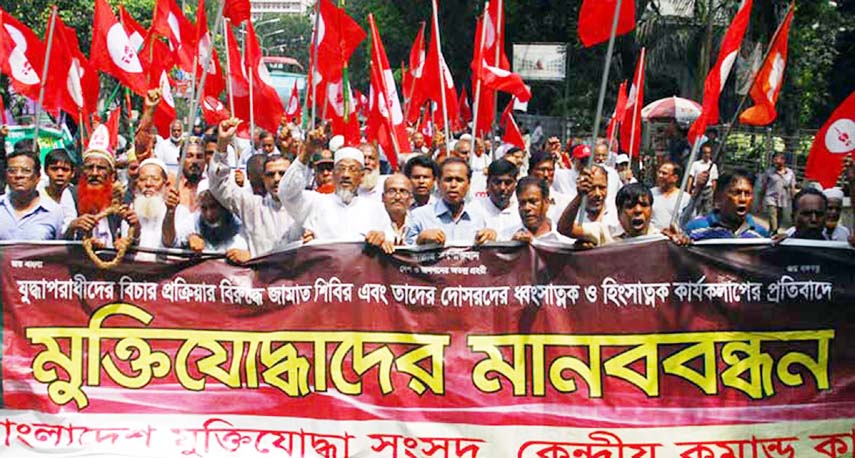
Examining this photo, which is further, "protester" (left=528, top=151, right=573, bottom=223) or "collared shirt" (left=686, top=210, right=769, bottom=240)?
"protester" (left=528, top=151, right=573, bottom=223)

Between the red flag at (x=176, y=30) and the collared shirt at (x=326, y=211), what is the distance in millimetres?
5349

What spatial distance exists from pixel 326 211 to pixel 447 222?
25.4 inches

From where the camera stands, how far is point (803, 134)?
2402cm

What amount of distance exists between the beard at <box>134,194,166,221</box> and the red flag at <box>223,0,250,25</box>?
9.35 feet

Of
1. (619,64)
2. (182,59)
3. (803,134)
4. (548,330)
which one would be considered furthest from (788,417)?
(619,64)

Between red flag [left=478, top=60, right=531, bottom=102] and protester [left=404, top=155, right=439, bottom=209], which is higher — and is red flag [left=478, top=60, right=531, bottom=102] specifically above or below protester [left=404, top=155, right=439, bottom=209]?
above

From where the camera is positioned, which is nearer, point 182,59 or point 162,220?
point 162,220

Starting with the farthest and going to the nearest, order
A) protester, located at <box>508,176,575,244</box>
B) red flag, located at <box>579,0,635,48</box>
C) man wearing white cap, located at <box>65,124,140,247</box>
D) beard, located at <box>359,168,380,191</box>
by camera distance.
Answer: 1. beard, located at <box>359,168,380,191</box>
2. red flag, located at <box>579,0,635,48</box>
3. man wearing white cap, located at <box>65,124,140,247</box>
4. protester, located at <box>508,176,575,244</box>

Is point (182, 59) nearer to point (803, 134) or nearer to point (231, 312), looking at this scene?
point (231, 312)

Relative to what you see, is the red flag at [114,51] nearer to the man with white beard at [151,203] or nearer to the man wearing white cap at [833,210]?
the man with white beard at [151,203]

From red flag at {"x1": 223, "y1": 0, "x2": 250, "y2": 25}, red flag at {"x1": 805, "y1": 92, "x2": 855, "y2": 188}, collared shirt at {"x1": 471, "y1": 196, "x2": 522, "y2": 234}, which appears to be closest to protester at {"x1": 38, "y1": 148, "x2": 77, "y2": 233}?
red flag at {"x1": 223, "y1": 0, "x2": 250, "y2": 25}

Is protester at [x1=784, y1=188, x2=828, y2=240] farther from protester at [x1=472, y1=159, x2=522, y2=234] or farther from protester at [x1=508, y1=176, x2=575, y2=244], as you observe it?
protester at [x1=472, y1=159, x2=522, y2=234]

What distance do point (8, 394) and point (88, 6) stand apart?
25938 mm

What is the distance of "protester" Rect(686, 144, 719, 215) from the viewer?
8.95m
